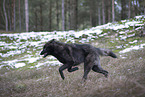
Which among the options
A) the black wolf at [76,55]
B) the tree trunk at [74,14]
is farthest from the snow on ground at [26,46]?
the tree trunk at [74,14]

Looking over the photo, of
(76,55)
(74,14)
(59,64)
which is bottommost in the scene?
(59,64)

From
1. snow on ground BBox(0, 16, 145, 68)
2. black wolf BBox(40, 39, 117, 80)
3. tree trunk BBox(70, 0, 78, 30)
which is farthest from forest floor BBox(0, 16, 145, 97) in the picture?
tree trunk BBox(70, 0, 78, 30)

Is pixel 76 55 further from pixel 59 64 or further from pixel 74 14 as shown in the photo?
pixel 74 14

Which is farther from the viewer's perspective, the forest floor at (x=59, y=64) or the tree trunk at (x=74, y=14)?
the tree trunk at (x=74, y=14)

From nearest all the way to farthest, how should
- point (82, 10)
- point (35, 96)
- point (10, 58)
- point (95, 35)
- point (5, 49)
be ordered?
point (35, 96) < point (10, 58) < point (5, 49) < point (95, 35) < point (82, 10)

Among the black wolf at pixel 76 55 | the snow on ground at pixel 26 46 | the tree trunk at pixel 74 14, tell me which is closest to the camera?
the black wolf at pixel 76 55

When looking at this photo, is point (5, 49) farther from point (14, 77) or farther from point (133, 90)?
point (133, 90)

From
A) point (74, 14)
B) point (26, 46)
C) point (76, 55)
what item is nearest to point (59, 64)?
point (76, 55)

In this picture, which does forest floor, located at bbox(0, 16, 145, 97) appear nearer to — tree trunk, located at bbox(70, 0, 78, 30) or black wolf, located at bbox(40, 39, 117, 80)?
black wolf, located at bbox(40, 39, 117, 80)

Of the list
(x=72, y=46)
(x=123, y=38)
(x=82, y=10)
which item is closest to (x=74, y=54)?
(x=72, y=46)

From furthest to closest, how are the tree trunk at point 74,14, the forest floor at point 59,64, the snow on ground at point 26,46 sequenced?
the tree trunk at point 74,14
the snow on ground at point 26,46
the forest floor at point 59,64

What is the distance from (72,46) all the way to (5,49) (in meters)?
12.5

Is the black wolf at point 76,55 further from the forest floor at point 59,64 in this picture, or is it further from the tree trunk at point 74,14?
the tree trunk at point 74,14

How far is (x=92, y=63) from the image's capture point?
522 cm
